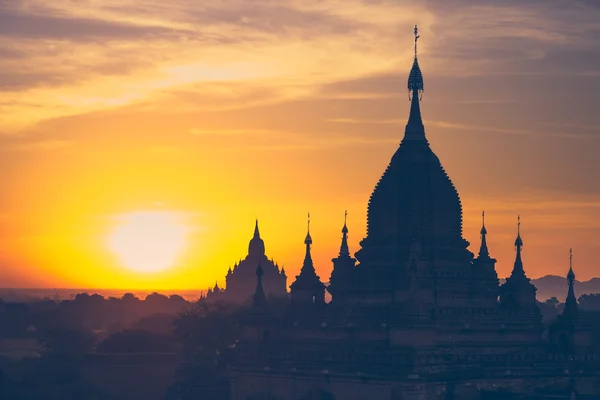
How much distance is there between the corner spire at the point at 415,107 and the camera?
5167 inches

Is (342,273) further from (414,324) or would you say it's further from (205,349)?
(205,349)

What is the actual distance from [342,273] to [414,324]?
457 inches

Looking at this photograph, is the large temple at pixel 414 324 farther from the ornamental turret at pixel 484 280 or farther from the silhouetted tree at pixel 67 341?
the silhouetted tree at pixel 67 341

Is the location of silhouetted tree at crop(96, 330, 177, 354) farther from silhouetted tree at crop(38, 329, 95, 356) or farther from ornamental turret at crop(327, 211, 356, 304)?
ornamental turret at crop(327, 211, 356, 304)

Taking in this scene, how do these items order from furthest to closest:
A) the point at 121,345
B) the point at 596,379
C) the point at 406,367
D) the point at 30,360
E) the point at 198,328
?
1. the point at 30,360
2. the point at 121,345
3. the point at 198,328
4. the point at 596,379
5. the point at 406,367

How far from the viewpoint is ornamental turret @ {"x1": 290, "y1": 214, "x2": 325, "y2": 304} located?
5221 inches

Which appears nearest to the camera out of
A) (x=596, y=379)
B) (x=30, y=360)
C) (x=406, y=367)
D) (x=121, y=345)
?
(x=406, y=367)

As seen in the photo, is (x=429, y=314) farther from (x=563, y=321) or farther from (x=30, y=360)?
(x=30, y=360)

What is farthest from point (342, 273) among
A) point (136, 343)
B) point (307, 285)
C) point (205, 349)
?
point (136, 343)

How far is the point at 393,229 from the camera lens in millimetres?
128625

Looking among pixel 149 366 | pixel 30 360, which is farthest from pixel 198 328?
pixel 30 360

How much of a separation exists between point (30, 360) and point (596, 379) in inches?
2933

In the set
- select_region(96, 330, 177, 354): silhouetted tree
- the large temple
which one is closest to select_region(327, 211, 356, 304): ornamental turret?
the large temple

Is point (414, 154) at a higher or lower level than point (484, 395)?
higher
